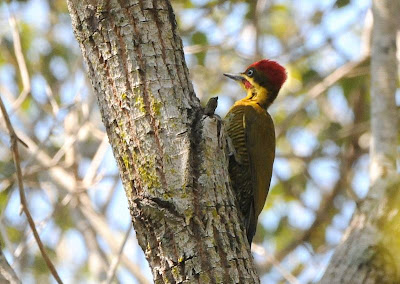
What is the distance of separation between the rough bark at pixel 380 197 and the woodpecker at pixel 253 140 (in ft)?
1.89

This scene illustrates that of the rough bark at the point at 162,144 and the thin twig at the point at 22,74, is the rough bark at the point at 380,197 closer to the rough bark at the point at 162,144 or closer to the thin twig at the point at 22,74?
the rough bark at the point at 162,144

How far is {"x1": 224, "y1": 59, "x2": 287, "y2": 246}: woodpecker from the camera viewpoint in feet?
13.3

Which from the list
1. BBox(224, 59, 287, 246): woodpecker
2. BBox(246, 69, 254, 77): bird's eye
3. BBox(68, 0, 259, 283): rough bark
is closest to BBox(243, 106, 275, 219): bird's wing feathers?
BBox(224, 59, 287, 246): woodpecker

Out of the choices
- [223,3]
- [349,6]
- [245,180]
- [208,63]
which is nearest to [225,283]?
[245,180]

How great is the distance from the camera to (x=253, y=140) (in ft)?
14.3

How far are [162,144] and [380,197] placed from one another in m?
1.84

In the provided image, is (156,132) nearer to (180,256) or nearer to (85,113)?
(180,256)

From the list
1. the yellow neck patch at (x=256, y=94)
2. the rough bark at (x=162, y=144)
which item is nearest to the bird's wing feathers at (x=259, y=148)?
the yellow neck patch at (x=256, y=94)

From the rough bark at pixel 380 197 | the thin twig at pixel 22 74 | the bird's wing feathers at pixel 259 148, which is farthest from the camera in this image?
the thin twig at pixel 22 74

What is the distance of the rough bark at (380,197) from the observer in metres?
3.57

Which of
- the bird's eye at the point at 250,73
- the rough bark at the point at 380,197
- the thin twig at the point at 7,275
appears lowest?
the thin twig at the point at 7,275

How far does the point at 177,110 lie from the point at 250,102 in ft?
7.53

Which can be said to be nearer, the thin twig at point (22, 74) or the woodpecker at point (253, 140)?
the woodpecker at point (253, 140)

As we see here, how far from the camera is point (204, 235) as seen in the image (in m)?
2.40
